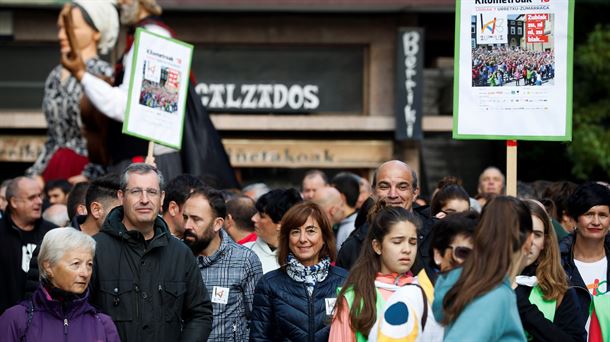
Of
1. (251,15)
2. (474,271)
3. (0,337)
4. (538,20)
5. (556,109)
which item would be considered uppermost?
(251,15)

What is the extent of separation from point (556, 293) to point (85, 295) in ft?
8.47

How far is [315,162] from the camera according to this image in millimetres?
20531

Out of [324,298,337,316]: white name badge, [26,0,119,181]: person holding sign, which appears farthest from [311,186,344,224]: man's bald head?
[324,298,337,316]: white name badge

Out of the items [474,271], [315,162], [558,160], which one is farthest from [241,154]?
[474,271]

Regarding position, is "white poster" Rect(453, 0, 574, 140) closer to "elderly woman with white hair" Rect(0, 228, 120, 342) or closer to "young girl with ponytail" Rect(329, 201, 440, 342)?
"young girl with ponytail" Rect(329, 201, 440, 342)

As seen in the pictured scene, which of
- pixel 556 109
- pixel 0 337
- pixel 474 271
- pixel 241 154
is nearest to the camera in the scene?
pixel 474 271

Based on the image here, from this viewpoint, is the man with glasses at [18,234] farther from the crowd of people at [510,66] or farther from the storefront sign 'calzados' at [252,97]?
the storefront sign 'calzados' at [252,97]

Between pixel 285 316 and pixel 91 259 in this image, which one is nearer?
pixel 91 259

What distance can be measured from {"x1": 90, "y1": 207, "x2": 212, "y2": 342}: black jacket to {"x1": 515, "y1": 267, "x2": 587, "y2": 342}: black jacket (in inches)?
71.0

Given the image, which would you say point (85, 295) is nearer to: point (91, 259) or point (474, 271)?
point (91, 259)

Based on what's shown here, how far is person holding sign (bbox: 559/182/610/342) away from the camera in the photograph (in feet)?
25.9

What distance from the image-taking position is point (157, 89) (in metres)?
10.1

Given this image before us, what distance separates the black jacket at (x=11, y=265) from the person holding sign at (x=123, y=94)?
1.02 m

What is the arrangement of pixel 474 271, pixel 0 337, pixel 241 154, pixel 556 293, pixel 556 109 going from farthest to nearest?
1. pixel 241 154
2. pixel 556 109
3. pixel 556 293
4. pixel 0 337
5. pixel 474 271
